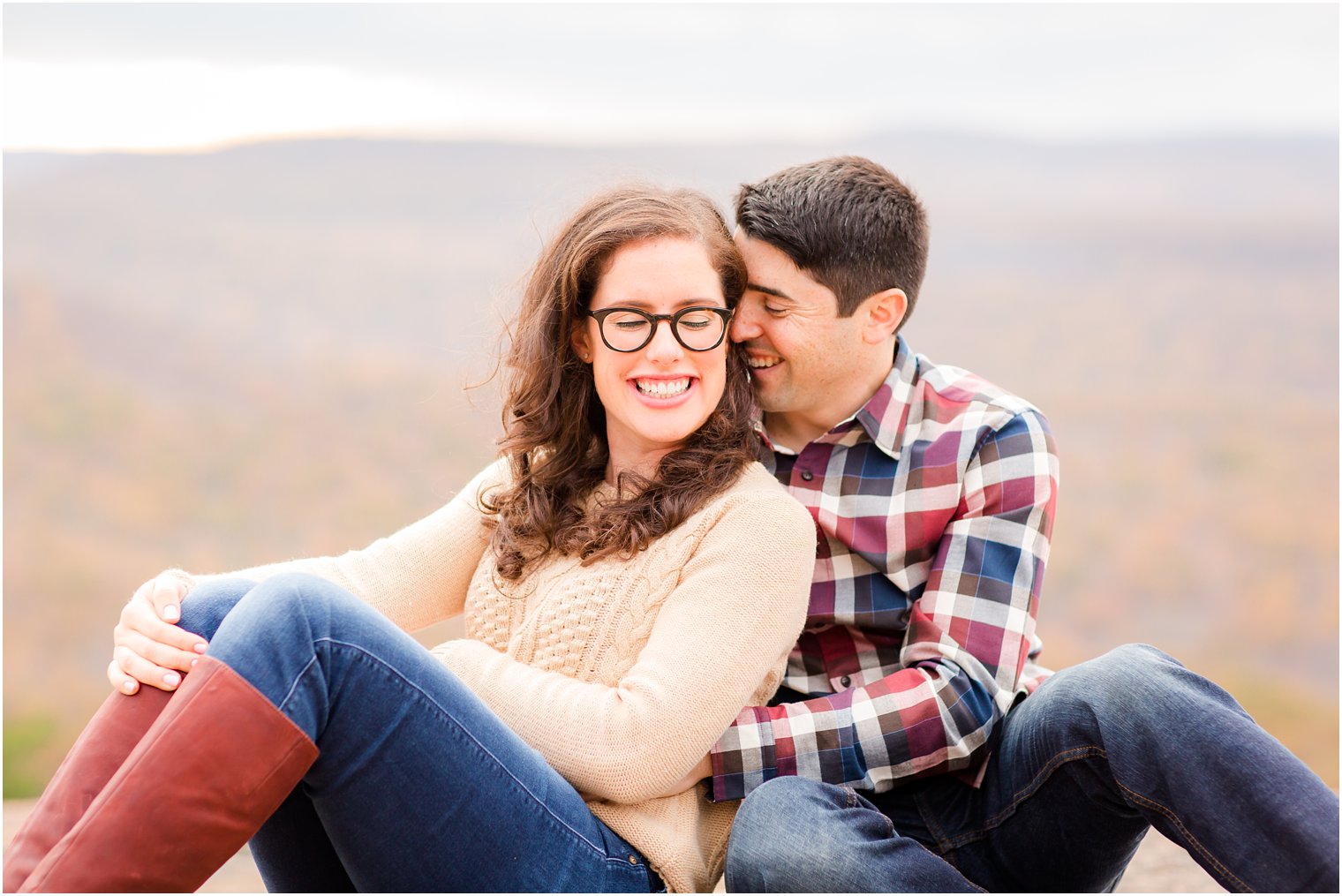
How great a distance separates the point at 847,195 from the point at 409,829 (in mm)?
1312

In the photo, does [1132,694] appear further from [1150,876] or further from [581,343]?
[1150,876]

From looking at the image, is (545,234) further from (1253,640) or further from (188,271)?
(188,271)

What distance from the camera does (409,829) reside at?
1.41 m

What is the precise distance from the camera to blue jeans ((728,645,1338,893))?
4.48 ft

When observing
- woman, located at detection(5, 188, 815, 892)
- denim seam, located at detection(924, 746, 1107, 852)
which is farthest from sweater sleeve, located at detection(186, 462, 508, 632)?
denim seam, located at detection(924, 746, 1107, 852)

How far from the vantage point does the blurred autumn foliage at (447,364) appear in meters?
8.62

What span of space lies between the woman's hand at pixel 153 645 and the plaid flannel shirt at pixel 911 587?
740 millimetres

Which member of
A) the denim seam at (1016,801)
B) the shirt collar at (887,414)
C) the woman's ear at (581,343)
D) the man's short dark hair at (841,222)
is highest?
the man's short dark hair at (841,222)

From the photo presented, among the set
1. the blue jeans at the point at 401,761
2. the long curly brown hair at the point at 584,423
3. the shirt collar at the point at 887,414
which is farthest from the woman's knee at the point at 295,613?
the shirt collar at the point at 887,414

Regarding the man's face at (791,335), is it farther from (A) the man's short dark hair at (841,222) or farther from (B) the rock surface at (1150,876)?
(B) the rock surface at (1150,876)

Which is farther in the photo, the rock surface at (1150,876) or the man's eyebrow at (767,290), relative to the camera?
the rock surface at (1150,876)

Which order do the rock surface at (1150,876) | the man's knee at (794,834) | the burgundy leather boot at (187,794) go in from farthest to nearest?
the rock surface at (1150,876) < the man's knee at (794,834) < the burgundy leather boot at (187,794)

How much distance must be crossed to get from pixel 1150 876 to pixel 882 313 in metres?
1.51

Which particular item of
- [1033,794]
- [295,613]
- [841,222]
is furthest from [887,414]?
[295,613]
